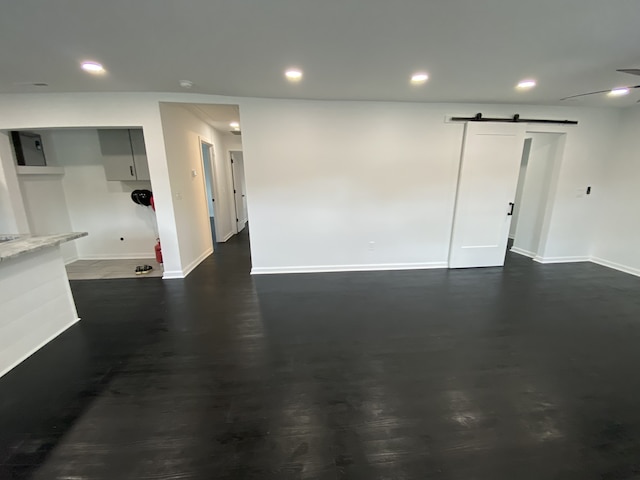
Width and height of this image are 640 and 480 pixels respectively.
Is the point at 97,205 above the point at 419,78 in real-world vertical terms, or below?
below

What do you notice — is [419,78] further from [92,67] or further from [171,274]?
[171,274]

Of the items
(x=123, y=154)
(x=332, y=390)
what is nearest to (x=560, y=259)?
(x=332, y=390)

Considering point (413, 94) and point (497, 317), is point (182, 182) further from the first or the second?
point (497, 317)

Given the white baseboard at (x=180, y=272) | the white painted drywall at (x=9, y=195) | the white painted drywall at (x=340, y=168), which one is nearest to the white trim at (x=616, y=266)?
the white painted drywall at (x=340, y=168)

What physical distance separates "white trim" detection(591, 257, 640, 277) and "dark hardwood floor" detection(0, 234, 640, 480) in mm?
1426

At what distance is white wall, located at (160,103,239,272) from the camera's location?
148 inches

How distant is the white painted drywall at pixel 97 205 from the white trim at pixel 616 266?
7.97 meters

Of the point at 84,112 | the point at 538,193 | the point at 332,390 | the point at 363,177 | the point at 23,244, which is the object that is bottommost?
the point at 332,390

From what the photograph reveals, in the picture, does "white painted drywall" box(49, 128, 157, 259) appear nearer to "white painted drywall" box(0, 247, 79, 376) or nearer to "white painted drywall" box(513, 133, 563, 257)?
"white painted drywall" box(0, 247, 79, 376)

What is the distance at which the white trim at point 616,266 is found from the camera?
409cm

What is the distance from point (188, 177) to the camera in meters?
4.32

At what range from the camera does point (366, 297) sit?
3.33 metres

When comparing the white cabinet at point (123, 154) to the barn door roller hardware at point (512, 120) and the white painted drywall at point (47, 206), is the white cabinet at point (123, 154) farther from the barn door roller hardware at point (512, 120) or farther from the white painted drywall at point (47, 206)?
the barn door roller hardware at point (512, 120)

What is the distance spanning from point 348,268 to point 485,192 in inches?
97.7
